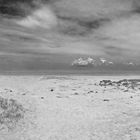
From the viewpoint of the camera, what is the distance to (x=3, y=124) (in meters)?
11.0

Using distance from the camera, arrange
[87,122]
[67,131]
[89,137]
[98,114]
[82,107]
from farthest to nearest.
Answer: [82,107] → [98,114] → [87,122] → [67,131] → [89,137]

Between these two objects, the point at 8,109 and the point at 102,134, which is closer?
the point at 102,134

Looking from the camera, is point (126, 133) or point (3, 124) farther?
point (3, 124)

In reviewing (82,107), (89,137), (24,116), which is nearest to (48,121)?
(24,116)

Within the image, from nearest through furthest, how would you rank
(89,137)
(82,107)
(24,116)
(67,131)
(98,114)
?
(89,137) < (67,131) < (24,116) < (98,114) < (82,107)

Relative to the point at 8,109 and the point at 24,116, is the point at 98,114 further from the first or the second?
the point at 8,109

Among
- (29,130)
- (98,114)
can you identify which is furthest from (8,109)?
(98,114)

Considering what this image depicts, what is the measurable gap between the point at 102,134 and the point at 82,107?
20.9ft

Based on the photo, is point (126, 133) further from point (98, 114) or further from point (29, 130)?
point (29, 130)

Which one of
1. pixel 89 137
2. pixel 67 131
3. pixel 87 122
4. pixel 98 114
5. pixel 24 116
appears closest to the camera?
pixel 89 137

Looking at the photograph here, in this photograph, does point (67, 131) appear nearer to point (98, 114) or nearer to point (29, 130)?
point (29, 130)

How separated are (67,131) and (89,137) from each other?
1384 mm

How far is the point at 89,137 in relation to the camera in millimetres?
9617

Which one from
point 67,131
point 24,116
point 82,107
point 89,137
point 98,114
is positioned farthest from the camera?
point 82,107
